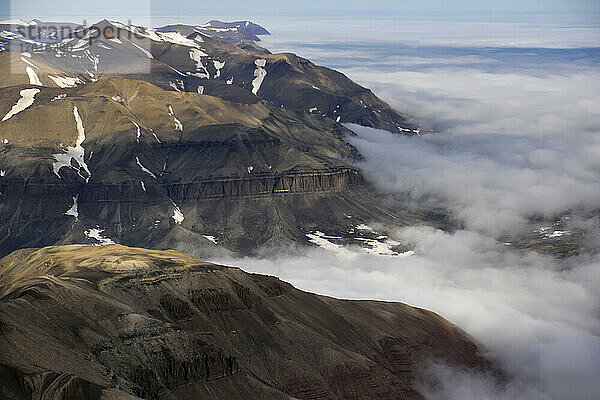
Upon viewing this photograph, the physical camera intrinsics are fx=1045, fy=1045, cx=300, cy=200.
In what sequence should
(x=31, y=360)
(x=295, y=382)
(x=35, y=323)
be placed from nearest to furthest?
(x=31, y=360) → (x=35, y=323) → (x=295, y=382)

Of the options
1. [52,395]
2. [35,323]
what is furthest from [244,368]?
[52,395]

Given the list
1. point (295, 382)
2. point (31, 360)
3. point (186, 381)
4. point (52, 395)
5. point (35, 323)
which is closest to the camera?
point (52, 395)

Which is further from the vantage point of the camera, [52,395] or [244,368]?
[244,368]

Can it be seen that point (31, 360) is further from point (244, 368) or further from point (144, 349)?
point (244, 368)

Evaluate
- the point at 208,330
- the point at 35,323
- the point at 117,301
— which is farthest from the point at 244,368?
the point at 35,323

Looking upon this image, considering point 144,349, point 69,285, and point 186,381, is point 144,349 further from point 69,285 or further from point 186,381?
point 69,285

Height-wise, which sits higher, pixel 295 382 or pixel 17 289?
pixel 17 289

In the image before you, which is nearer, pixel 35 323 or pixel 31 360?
pixel 31 360

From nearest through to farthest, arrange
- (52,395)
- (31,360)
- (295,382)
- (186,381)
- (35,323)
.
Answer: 1. (52,395)
2. (31,360)
3. (35,323)
4. (186,381)
5. (295,382)

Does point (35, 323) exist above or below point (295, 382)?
above
